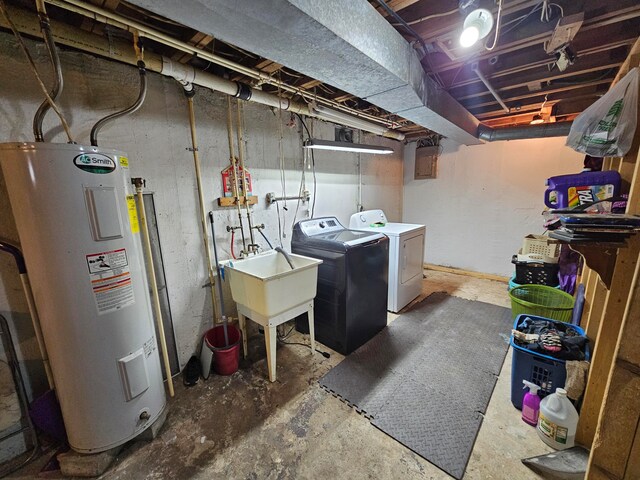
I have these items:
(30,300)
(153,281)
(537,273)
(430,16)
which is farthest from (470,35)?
(30,300)

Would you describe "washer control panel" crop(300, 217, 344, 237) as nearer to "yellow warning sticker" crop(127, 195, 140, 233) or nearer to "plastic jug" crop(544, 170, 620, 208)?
"yellow warning sticker" crop(127, 195, 140, 233)

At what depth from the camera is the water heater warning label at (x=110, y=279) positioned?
1330 millimetres

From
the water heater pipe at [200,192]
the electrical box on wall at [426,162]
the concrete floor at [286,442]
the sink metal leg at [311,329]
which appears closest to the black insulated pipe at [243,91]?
the water heater pipe at [200,192]

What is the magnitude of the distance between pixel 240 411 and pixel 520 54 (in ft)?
11.0

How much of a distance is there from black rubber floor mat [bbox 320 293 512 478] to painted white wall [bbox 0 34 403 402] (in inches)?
56.8

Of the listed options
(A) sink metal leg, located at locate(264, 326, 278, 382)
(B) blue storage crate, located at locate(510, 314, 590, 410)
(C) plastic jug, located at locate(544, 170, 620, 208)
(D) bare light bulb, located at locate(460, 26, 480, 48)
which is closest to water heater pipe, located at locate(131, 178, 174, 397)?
(A) sink metal leg, located at locate(264, 326, 278, 382)

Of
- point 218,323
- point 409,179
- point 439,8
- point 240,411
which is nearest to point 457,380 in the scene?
point 240,411

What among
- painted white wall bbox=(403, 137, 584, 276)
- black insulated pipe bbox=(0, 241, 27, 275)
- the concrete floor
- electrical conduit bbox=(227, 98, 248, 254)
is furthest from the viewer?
painted white wall bbox=(403, 137, 584, 276)

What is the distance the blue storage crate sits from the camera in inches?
63.7

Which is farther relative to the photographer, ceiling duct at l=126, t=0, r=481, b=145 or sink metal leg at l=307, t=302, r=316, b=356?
sink metal leg at l=307, t=302, r=316, b=356

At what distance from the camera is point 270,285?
192cm

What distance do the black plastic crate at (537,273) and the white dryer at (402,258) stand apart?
1052mm

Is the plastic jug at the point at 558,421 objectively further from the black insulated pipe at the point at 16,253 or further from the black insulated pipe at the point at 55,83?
the black insulated pipe at the point at 55,83

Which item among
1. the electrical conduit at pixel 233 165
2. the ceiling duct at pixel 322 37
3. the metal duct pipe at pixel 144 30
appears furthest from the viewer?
the electrical conduit at pixel 233 165
